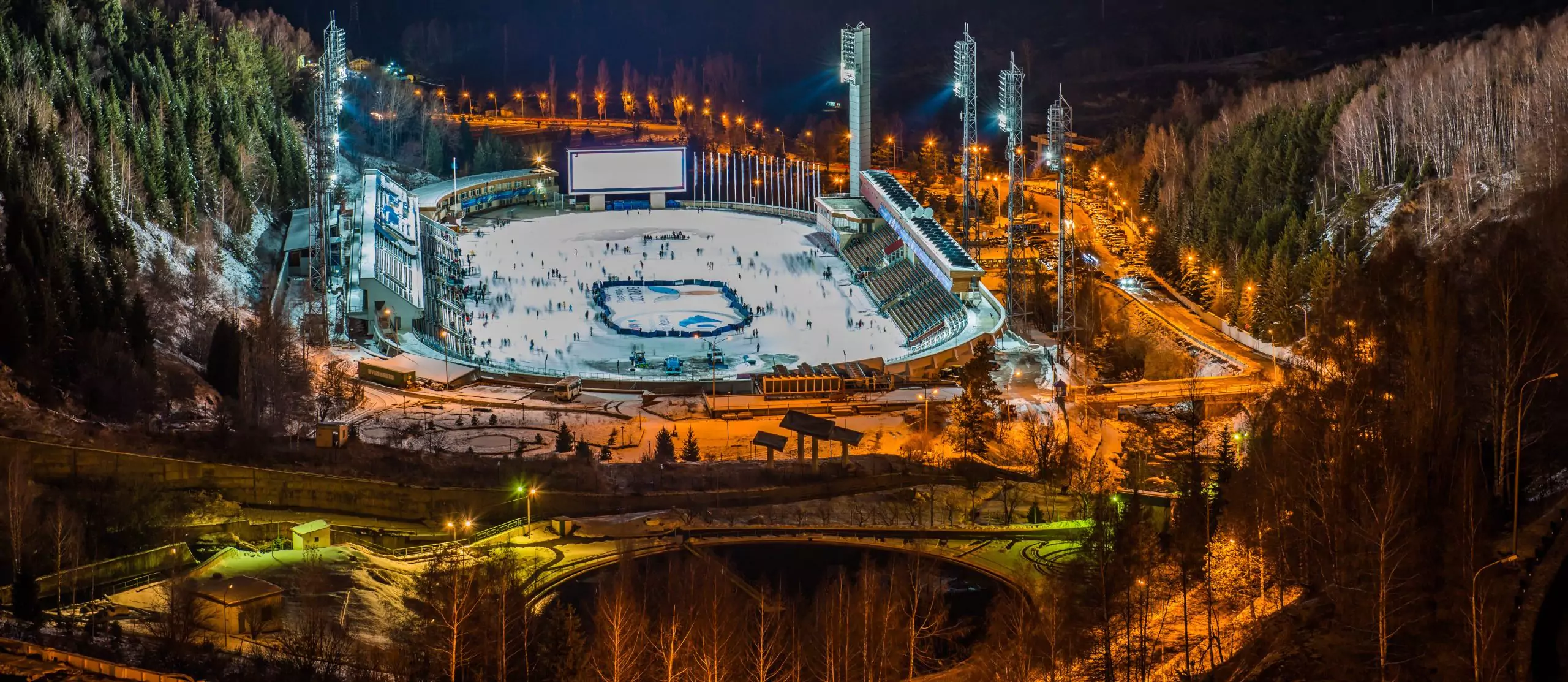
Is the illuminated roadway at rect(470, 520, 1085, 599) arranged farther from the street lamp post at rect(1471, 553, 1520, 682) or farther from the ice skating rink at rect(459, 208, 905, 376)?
the ice skating rink at rect(459, 208, 905, 376)

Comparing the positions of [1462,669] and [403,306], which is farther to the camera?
[403,306]

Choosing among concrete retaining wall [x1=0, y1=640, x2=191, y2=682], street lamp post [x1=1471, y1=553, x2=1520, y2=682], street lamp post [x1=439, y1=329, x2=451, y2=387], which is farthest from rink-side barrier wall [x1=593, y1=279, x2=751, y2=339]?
street lamp post [x1=1471, y1=553, x2=1520, y2=682]

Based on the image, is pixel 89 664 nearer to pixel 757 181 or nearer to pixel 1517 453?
pixel 1517 453

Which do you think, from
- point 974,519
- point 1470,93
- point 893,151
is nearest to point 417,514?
point 974,519

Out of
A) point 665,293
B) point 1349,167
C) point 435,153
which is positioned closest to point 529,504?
point 665,293

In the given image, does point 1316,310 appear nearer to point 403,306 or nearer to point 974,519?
point 974,519

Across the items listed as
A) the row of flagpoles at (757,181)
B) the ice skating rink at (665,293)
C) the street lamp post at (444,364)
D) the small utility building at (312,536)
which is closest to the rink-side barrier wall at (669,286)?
the ice skating rink at (665,293)
